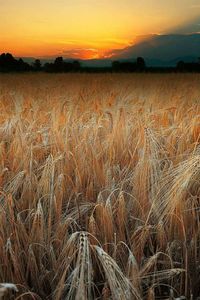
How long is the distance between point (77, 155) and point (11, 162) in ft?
1.00

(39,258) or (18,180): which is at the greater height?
(18,180)

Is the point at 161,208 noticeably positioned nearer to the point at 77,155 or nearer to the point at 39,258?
the point at 39,258

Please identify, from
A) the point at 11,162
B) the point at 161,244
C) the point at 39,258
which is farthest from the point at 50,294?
the point at 11,162

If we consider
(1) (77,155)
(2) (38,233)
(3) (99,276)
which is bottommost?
(3) (99,276)

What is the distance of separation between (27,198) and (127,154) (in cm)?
66

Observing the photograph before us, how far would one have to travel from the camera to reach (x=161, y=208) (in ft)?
5.03

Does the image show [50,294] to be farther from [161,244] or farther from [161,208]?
[161,208]

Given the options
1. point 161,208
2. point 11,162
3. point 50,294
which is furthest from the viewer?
point 11,162

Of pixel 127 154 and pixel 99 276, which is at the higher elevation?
pixel 127 154

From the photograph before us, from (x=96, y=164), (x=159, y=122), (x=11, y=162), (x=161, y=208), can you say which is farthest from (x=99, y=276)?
(x=159, y=122)

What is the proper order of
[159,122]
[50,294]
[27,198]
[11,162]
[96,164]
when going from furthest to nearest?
[159,122] → [11,162] → [96,164] → [27,198] → [50,294]

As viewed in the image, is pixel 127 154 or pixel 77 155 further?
pixel 127 154

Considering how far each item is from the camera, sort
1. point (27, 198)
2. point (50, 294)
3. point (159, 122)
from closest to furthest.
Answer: point (50, 294), point (27, 198), point (159, 122)

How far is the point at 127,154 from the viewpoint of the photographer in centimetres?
217
